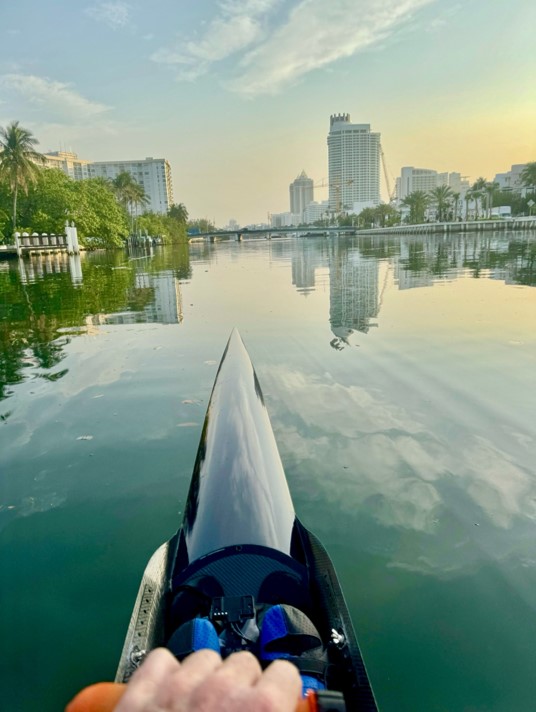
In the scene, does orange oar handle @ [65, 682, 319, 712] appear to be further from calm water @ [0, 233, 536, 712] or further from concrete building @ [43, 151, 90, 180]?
concrete building @ [43, 151, 90, 180]

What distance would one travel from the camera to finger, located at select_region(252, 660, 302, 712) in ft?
2.00

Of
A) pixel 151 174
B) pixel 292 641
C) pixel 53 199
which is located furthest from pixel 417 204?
pixel 151 174

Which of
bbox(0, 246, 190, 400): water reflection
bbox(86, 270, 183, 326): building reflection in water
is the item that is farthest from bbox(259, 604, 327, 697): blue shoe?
bbox(86, 270, 183, 326): building reflection in water

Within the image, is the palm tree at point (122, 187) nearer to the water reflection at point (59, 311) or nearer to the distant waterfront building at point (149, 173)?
the water reflection at point (59, 311)

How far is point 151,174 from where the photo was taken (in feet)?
622

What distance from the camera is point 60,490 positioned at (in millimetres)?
3650

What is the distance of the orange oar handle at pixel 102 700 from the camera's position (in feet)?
2.44

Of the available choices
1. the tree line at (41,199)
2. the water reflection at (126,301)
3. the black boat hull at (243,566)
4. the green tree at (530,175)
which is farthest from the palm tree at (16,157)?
the green tree at (530,175)

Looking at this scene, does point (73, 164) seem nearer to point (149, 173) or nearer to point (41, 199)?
point (149, 173)

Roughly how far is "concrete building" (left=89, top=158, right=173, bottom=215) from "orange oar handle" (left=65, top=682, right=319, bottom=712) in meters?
200

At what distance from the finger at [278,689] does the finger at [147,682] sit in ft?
0.45

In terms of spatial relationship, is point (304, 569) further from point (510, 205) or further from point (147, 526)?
point (510, 205)

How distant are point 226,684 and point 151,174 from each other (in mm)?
209032

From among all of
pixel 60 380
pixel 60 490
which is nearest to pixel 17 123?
pixel 60 380
